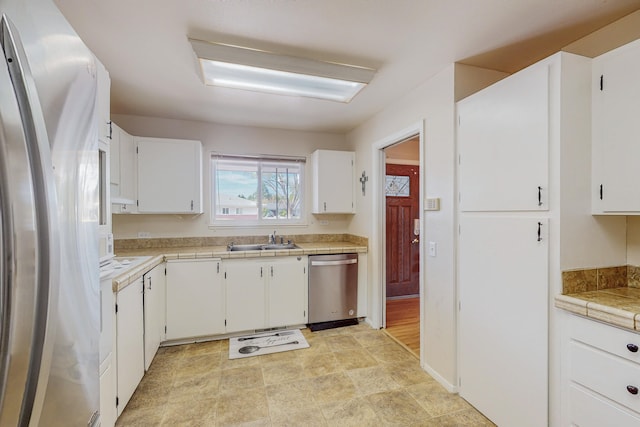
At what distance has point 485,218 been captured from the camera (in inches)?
73.5

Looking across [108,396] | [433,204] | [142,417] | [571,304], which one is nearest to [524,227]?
[571,304]

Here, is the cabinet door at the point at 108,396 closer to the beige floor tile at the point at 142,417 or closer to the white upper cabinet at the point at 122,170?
the beige floor tile at the point at 142,417

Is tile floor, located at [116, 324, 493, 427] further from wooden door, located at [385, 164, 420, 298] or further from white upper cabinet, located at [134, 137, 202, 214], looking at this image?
wooden door, located at [385, 164, 420, 298]

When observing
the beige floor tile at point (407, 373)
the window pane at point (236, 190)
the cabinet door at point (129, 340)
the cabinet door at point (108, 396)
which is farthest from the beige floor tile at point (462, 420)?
the window pane at point (236, 190)

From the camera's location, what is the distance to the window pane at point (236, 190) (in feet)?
12.0

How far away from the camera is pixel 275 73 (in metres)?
2.08

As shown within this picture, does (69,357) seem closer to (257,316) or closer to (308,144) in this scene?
(257,316)

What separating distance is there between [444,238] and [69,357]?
2.22m

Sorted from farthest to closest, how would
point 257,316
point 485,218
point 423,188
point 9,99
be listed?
point 257,316
point 423,188
point 485,218
point 9,99

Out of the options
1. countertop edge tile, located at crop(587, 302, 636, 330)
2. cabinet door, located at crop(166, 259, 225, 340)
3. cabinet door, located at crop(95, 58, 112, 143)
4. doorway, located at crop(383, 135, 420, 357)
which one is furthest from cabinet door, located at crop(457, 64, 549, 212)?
cabinet door, located at crop(166, 259, 225, 340)

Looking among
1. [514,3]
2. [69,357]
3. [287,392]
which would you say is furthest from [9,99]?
[287,392]

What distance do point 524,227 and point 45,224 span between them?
2.05m

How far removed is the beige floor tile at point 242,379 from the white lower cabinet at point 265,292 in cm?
64

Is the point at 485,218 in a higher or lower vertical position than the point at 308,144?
lower
